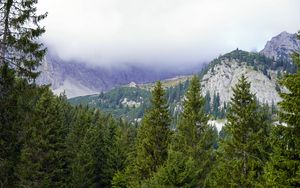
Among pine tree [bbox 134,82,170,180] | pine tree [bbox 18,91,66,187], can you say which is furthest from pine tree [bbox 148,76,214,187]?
pine tree [bbox 18,91,66,187]

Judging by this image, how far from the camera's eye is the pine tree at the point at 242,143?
28.4 meters

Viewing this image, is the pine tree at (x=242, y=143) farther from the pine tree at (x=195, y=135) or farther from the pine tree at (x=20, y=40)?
the pine tree at (x=20, y=40)

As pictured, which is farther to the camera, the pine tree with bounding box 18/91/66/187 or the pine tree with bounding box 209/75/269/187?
the pine tree with bounding box 18/91/66/187

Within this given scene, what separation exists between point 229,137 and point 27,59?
16.7 metres

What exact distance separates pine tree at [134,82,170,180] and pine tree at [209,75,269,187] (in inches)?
363

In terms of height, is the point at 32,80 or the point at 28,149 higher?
the point at 32,80

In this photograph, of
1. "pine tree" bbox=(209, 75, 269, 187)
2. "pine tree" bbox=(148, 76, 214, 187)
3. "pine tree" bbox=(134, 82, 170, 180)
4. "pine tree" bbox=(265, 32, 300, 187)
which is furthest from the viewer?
"pine tree" bbox=(134, 82, 170, 180)

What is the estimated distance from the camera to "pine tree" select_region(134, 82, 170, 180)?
38.9 meters

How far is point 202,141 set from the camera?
38781mm

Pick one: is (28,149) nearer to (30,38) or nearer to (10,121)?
(10,121)

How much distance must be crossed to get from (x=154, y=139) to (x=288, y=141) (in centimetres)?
2347

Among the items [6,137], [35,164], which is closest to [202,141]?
[35,164]

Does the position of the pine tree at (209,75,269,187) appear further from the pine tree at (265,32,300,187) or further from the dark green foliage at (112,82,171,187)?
the pine tree at (265,32,300,187)

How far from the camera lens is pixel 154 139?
39.1 meters
